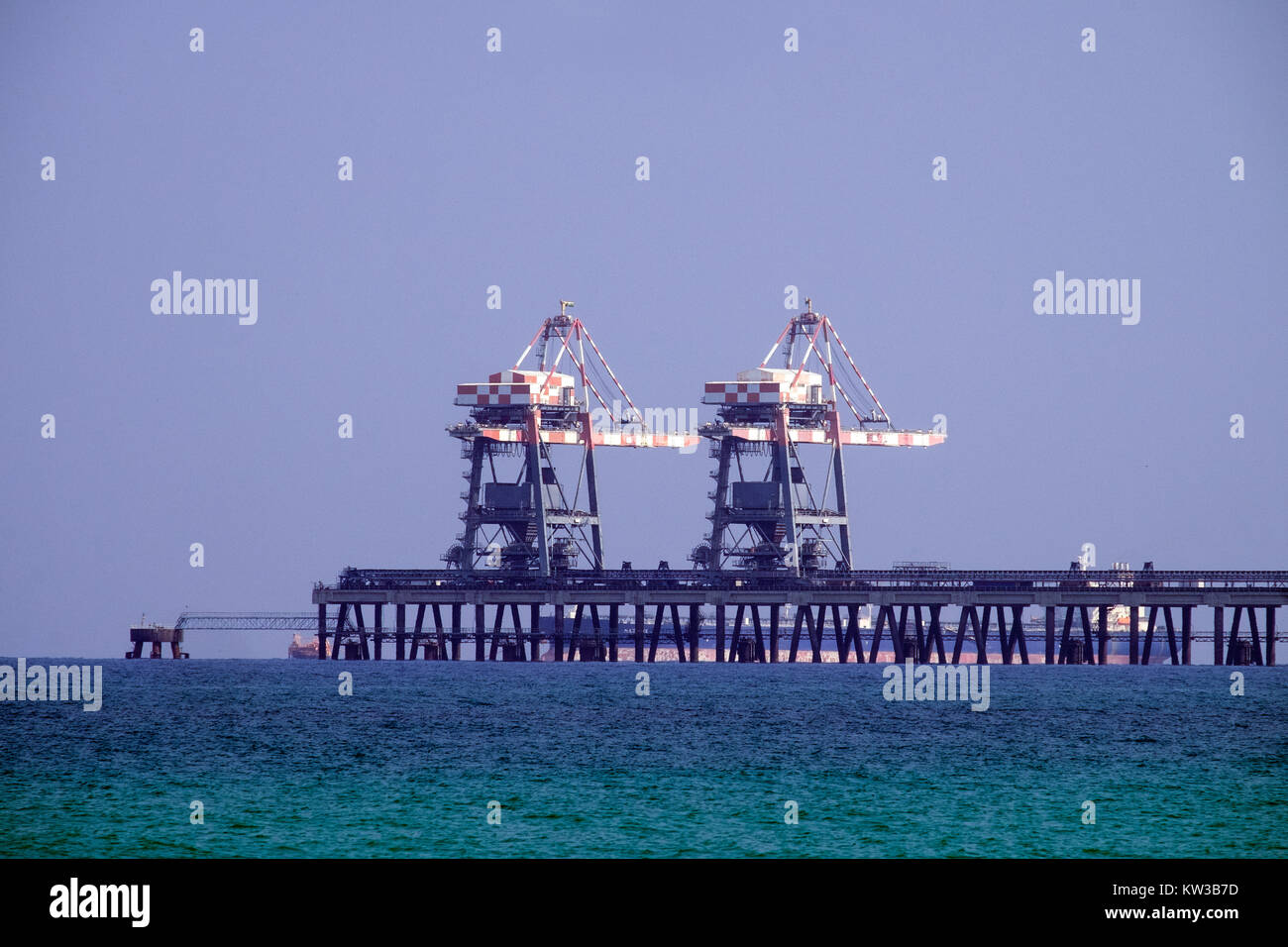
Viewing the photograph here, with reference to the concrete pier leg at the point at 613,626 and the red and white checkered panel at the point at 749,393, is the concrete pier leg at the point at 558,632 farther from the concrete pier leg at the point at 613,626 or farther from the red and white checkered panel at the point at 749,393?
the red and white checkered panel at the point at 749,393

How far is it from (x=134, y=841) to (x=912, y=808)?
2189 centimetres

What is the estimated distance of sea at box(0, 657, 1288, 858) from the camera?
42.9m

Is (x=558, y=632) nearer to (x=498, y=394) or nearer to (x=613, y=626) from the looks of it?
(x=613, y=626)

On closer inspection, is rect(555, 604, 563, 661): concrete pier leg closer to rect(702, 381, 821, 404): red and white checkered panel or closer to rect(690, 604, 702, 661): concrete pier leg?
rect(690, 604, 702, 661): concrete pier leg

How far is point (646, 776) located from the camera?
56938 mm

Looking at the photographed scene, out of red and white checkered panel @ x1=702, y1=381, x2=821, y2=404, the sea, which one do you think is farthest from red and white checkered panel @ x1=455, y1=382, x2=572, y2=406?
the sea

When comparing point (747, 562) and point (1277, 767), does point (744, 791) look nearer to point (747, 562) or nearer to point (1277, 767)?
point (1277, 767)

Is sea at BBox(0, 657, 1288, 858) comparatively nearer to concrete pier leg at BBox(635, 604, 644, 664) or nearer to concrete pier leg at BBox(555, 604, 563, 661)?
concrete pier leg at BBox(635, 604, 644, 664)

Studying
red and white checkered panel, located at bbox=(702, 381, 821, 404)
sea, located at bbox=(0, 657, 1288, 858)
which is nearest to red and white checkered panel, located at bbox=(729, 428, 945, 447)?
red and white checkered panel, located at bbox=(702, 381, 821, 404)

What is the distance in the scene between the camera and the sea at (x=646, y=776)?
4294 cm

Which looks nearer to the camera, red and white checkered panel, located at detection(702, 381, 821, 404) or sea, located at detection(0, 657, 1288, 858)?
sea, located at detection(0, 657, 1288, 858)

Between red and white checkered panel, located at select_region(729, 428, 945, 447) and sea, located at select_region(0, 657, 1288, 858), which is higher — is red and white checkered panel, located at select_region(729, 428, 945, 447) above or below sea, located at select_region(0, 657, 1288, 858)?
above
